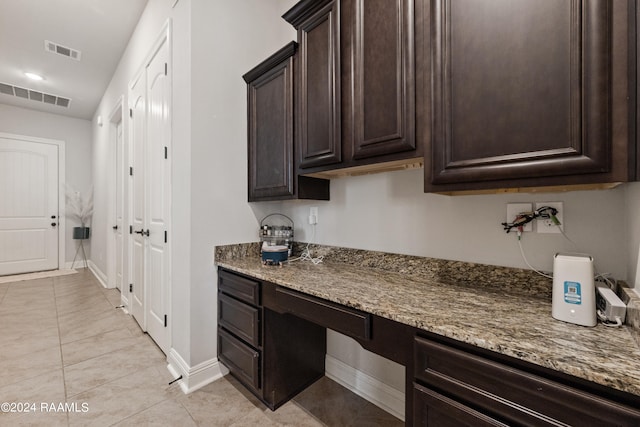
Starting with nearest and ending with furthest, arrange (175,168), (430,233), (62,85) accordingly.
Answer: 1. (430,233)
2. (175,168)
3. (62,85)

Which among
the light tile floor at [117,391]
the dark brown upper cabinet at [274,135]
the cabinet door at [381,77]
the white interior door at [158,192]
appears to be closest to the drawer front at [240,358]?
the light tile floor at [117,391]

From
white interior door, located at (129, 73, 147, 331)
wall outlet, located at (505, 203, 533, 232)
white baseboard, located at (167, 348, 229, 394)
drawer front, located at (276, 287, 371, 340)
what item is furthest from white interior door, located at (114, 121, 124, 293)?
wall outlet, located at (505, 203, 533, 232)

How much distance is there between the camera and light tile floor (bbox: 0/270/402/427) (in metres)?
1.56

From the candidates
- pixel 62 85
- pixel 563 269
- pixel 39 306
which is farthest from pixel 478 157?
→ pixel 62 85

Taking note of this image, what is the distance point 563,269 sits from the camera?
0.89 m

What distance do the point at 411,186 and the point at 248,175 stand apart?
1237 millimetres

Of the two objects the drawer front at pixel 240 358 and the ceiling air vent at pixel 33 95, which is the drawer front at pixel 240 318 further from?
the ceiling air vent at pixel 33 95

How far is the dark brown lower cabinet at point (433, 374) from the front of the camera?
0.66 meters

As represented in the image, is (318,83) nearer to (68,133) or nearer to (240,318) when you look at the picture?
(240,318)

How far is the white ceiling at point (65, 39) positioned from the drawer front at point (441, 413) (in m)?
3.74

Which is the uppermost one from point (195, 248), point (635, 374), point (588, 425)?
point (195, 248)

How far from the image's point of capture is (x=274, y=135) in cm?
189

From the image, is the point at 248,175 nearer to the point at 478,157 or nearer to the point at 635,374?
the point at 478,157

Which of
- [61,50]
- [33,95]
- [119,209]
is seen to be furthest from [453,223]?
[33,95]
